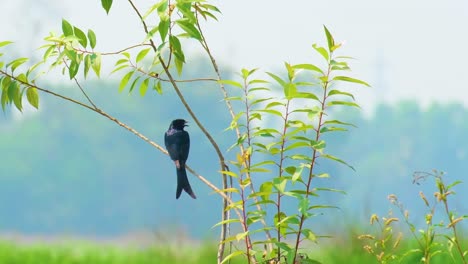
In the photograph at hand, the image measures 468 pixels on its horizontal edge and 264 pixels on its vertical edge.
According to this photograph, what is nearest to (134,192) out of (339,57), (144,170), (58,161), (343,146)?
(144,170)

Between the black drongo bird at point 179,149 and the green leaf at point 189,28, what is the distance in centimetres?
78

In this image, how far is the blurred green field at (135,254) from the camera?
495 cm

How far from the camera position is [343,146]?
42.8 metres

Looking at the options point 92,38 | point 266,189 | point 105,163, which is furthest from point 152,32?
point 105,163

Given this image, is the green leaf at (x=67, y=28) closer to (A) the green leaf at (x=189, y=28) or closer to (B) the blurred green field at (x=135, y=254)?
(A) the green leaf at (x=189, y=28)

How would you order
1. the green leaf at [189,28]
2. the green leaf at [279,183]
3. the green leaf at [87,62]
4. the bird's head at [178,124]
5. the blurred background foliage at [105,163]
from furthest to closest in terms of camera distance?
the blurred background foliage at [105,163]
the bird's head at [178,124]
the green leaf at [87,62]
the green leaf at [189,28]
the green leaf at [279,183]

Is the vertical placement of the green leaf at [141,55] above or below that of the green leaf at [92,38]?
below

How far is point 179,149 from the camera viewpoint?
3482 millimetres

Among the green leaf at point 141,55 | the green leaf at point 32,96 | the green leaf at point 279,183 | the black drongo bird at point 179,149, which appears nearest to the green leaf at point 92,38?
the green leaf at point 141,55

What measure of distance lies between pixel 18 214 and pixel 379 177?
62.5 feet

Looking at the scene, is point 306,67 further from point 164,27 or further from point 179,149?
point 179,149

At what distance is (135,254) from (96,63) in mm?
2990

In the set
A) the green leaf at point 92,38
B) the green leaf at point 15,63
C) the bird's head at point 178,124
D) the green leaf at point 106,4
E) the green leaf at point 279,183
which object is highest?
the green leaf at point 106,4

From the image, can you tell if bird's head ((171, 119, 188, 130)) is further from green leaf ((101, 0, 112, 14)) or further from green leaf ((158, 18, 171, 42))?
green leaf ((158, 18, 171, 42))
